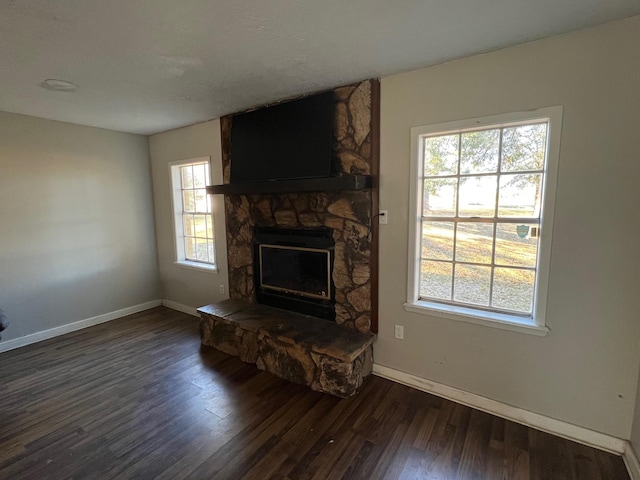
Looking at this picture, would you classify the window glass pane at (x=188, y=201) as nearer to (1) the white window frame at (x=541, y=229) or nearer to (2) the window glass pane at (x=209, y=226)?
(2) the window glass pane at (x=209, y=226)

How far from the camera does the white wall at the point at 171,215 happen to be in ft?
12.0

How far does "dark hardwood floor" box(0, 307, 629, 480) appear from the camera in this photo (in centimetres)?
172

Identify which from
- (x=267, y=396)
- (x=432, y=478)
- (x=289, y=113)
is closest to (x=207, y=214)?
(x=289, y=113)

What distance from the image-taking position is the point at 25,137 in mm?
3180

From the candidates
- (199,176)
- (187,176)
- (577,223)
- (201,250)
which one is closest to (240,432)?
(577,223)

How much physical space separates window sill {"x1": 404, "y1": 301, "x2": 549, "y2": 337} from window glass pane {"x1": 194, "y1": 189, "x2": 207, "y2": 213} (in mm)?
2882

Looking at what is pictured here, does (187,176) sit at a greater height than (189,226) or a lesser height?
greater

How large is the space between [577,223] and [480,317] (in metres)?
0.84

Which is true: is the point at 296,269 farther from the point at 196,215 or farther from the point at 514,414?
the point at 514,414

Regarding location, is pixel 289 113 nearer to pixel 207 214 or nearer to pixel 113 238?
pixel 207 214

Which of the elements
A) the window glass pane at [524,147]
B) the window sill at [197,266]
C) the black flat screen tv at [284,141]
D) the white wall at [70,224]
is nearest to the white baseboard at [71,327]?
the white wall at [70,224]

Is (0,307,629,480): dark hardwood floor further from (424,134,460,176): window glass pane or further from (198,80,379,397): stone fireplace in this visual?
(424,134,460,176): window glass pane

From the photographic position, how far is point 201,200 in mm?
3980

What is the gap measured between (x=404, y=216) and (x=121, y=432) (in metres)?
2.54
